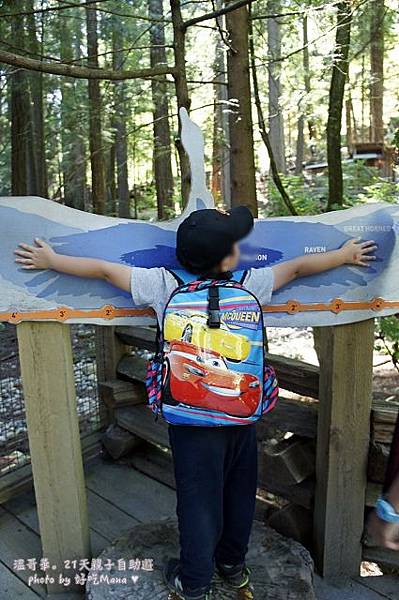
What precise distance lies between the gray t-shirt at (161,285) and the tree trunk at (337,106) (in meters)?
3.02

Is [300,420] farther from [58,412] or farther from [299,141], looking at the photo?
[299,141]

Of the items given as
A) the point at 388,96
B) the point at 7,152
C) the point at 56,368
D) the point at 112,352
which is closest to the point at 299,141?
the point at 388,96

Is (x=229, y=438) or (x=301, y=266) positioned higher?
(x=301, y=266)

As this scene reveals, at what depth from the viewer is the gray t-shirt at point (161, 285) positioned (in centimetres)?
208

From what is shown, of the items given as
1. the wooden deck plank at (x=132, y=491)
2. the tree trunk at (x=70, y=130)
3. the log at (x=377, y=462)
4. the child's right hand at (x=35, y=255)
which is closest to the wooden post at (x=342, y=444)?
the log at (x=377, y=462)

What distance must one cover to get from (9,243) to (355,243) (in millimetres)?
1366

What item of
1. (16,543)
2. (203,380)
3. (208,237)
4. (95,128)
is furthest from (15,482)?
(95,128)

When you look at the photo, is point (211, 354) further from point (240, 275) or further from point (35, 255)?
point (35, 255)

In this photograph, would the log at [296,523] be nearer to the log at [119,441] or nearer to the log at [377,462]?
the log at [377,462]

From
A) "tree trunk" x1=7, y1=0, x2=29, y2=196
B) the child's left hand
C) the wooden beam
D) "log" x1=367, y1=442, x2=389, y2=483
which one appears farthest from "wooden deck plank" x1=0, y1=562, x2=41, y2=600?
"tree trunk" x1=7, y1=0, x2=29, y2=196

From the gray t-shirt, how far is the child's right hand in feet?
1.17

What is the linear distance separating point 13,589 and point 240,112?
2.73 m

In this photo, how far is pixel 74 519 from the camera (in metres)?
2.51

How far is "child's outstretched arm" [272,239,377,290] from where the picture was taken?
7.18 feet
